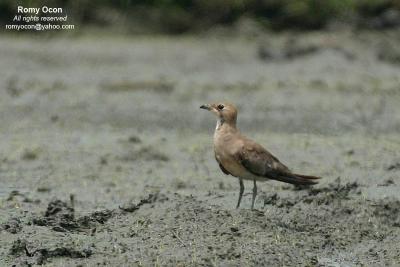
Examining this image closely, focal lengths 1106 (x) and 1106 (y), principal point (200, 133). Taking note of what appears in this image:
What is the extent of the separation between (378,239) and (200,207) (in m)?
1.39

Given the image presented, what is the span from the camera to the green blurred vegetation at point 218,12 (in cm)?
1950

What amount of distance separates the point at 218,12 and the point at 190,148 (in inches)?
299

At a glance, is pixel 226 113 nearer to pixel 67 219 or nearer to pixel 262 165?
pixel 262 165

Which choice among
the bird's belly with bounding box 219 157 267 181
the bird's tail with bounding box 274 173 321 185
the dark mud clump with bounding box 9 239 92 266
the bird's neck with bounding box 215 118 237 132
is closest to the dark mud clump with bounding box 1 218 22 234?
the dark mud clump with bounding box 9 239 92 266

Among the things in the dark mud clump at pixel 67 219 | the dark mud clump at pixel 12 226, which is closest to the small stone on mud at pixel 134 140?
the dark mud clump at pixel 67 219

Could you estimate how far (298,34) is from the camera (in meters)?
19.2

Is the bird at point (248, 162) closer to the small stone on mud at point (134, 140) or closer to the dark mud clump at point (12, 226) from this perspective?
the dark mud clump at point (12, 226)

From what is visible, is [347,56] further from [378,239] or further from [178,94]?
[378,239]

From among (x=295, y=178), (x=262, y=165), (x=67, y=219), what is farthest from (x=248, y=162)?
(x=67, y=219)

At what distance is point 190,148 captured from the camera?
12.5m

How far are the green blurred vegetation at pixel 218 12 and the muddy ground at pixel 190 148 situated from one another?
457mm

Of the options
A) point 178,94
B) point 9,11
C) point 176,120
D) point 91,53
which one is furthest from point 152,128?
point 9,11

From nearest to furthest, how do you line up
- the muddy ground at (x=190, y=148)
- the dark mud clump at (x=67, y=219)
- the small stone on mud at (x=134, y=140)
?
1. the muddy ground at (x=190, y=148)
2. the dark mud clump at (x=67, y=219)
3. the small stone on mud at (x=134, y=140)

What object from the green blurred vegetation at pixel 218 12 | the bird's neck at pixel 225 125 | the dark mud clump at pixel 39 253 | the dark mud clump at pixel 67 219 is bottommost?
the dark mud clump at pixel 39 253
